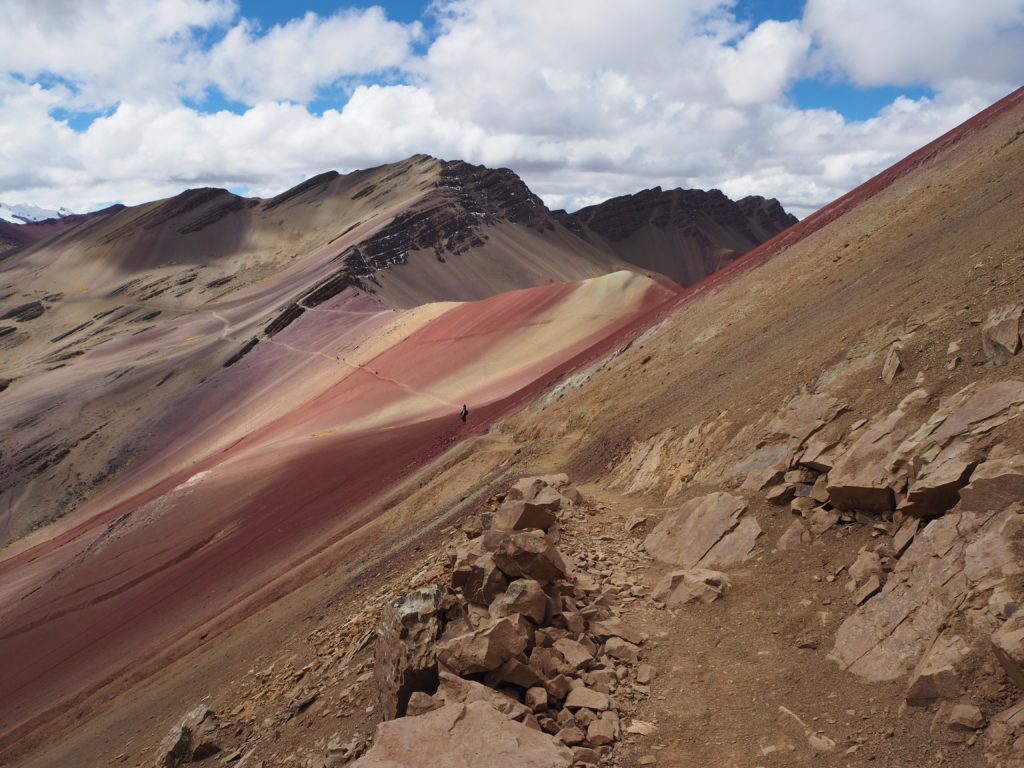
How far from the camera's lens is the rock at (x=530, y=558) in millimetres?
9250

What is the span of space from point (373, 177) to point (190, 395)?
291ft

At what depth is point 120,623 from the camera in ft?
85.7

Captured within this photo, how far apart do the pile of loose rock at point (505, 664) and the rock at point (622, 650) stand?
0.04ft

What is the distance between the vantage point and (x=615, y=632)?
29.6 feet

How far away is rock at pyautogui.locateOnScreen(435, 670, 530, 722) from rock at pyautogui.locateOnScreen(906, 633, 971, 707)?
11.6 ft

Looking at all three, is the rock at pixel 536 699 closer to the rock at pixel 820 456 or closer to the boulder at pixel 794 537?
the boulder at pixel 794 537

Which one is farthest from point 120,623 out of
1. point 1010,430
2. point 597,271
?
point 597,271

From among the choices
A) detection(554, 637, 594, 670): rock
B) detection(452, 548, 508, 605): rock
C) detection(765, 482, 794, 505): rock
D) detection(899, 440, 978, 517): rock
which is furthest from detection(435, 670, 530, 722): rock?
detection(765, 482, 794, 505): rock

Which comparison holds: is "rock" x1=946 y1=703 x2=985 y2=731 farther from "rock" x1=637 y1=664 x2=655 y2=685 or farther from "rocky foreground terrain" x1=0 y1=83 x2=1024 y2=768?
"rock" x1=637 y1=664 x2=655 y2=685

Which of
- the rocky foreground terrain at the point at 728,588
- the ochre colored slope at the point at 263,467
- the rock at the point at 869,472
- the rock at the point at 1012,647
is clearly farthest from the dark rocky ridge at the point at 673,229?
the rock at the point at 1012,647

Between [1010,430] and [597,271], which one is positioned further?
[597,271]

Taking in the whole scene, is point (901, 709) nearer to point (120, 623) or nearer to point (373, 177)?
point (120, 623)

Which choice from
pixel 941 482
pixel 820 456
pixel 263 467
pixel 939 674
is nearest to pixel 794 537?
pixel 820 456

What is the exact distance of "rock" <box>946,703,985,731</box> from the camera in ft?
19.2
